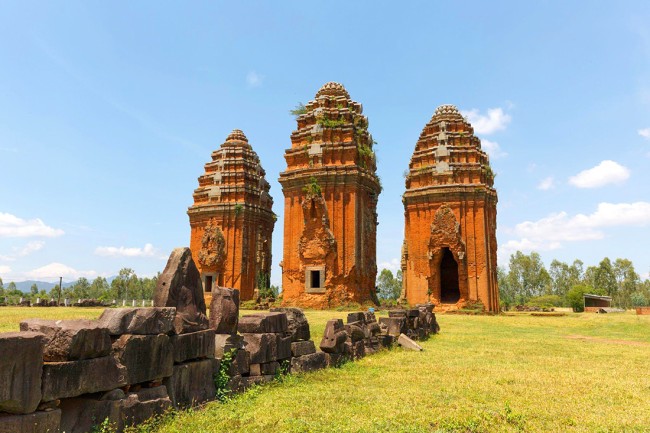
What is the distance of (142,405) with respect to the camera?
464cm

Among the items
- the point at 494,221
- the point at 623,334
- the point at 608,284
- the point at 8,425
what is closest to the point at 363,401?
the point at 8,425

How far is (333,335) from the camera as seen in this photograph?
29.0ft

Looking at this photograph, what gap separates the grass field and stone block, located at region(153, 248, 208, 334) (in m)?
1.00

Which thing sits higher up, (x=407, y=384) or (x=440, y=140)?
(x=440, y=140)

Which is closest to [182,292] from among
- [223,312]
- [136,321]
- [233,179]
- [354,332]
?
[223,312]

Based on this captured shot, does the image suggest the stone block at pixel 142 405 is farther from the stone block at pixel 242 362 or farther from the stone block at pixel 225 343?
the stone block at pixel 242 362

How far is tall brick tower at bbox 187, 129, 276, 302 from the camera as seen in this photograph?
111 ft

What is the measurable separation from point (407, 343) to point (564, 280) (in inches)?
3012

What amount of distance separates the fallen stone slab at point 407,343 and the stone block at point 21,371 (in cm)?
919

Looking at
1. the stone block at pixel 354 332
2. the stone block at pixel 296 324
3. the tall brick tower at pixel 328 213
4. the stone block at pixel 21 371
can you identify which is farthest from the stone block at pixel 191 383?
the tall brick tower at pixel 328 213

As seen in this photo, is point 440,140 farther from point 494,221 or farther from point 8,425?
point 8,425

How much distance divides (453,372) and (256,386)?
3.69 m

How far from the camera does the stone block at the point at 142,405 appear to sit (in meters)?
4.45

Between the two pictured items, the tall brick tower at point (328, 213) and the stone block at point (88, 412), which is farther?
the tall brick tower at point (328, 213)
